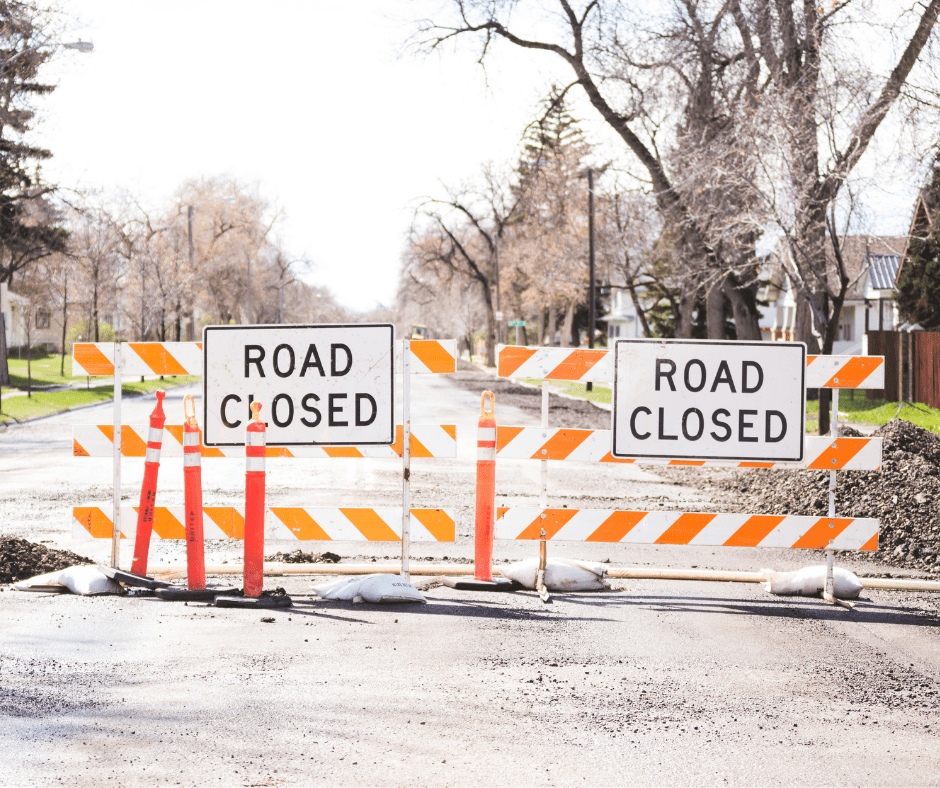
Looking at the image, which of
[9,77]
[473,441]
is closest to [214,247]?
[9,77]

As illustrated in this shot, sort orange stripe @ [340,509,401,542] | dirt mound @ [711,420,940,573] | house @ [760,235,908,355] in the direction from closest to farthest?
orange stripe @ [340,509,401,542] < dirt mound @ [711,420,940,573] < house @ [760,235,908,355]

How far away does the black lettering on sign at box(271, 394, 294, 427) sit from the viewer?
25.4 feet

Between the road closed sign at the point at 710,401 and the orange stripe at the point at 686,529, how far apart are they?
0.47 meters

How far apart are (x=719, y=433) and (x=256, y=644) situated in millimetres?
3580

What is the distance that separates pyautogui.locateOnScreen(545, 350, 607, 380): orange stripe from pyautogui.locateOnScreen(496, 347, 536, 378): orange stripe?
237mm

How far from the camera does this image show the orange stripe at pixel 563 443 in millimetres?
7719

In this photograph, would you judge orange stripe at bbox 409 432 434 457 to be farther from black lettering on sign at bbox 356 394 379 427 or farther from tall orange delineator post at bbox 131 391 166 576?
tall orange delineator post at bbox 131 391 166 576

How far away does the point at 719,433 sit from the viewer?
764 centimetres

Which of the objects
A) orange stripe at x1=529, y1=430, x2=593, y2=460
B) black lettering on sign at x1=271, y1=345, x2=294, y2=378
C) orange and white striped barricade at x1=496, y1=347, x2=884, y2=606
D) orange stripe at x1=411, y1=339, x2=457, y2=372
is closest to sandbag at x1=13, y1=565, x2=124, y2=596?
black lettering on sign at x1=271, y1=345, x2=294, y2=378

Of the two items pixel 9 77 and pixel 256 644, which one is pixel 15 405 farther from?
pixel 256 644

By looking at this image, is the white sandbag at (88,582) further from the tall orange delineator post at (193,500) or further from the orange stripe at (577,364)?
the orange stripe at (577,364)

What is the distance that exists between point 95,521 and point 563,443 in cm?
358

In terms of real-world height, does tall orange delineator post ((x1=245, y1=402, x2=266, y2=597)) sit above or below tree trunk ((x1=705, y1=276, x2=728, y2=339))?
below

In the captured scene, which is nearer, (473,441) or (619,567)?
(619,567)
